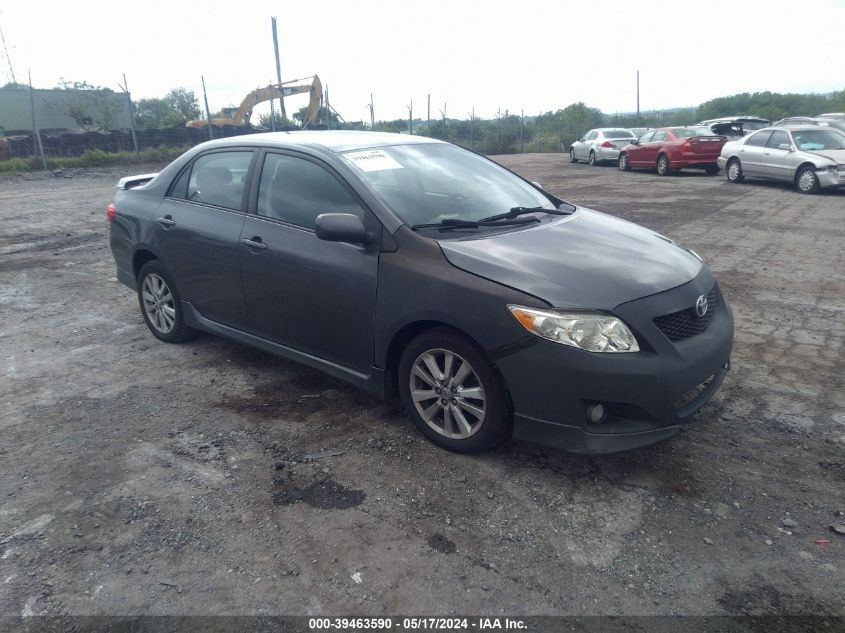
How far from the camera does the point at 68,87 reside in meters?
27.0

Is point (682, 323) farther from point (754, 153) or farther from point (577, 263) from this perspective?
point (754, 153)

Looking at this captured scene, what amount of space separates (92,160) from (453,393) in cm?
2131

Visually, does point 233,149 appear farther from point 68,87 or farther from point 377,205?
point 68,87

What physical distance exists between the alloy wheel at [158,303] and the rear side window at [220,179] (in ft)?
2.52

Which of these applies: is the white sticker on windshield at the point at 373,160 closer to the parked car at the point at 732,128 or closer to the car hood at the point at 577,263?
the car hood at the point at 577,263

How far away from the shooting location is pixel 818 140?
14.8m

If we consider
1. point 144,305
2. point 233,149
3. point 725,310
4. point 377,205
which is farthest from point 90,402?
point 725,310

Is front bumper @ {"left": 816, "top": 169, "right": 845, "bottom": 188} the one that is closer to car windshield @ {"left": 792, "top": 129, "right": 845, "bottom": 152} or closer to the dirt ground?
car windshield @ {"left": 792, "top": 129, "right": 845, "bottom": 152}

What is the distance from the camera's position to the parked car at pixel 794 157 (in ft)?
46.2

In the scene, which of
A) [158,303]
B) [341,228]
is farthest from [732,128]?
[341,228]

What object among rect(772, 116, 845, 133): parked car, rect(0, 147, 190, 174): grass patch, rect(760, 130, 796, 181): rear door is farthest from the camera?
rect(0, 147, 190, 174): grass patch

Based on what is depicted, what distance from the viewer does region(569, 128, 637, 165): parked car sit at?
2372 centimetres

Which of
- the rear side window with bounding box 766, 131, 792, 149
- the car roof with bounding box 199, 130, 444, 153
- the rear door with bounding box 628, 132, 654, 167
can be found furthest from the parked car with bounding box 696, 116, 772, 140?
the car roof with bounding box 199, 130, 444, 153

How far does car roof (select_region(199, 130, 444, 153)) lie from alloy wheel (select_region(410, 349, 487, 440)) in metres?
1.56
